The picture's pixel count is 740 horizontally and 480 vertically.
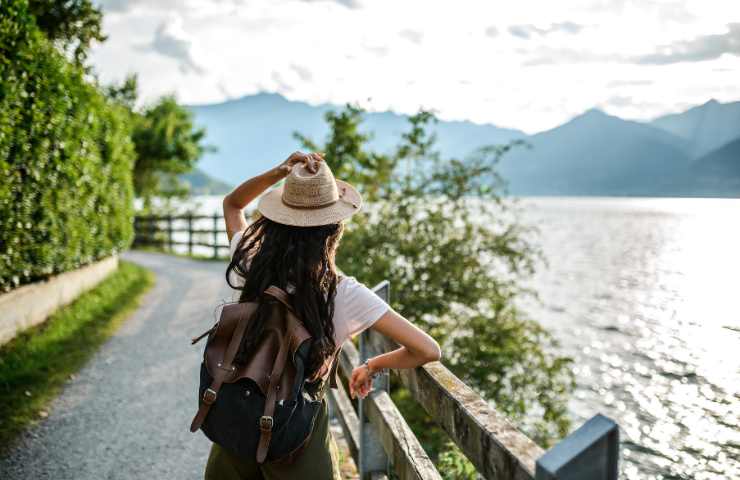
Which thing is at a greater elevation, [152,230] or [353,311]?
[353,311]

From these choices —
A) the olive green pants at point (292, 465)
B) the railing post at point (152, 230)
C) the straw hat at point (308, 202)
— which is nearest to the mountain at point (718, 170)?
the railing post at point (152, 230)

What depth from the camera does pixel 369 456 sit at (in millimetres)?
3432

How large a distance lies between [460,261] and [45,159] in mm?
5647

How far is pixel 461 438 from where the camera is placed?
1.98 metres

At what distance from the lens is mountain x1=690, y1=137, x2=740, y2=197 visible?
214 ft

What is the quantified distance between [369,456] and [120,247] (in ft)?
35.7

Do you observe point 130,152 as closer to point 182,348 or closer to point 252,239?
point 182,348

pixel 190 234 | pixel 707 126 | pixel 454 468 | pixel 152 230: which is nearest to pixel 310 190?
pixel 454 468

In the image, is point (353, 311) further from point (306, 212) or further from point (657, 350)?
point (657, 350)

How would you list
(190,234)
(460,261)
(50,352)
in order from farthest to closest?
(190,234), (460,261), (50,352)

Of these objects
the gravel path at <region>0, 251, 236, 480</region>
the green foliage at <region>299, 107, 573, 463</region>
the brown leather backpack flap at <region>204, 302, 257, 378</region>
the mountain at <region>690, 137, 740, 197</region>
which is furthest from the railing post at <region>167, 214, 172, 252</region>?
the mountain at <region>690, 137, 740, 197</region>

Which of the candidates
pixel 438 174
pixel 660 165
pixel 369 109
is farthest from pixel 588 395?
pixel 660 165

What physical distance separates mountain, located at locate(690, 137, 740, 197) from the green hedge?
205 ft

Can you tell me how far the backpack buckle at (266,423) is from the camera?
1.92 meters
